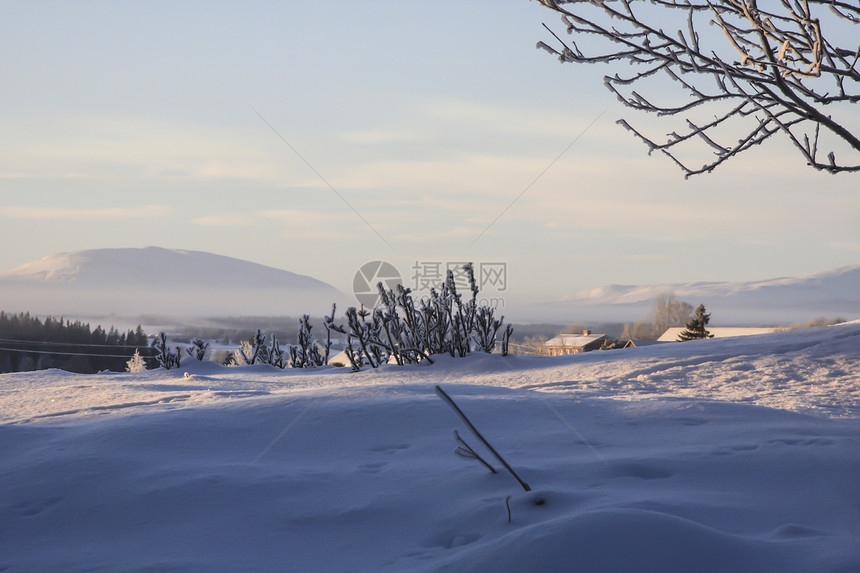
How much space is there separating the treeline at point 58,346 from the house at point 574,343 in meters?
26.9

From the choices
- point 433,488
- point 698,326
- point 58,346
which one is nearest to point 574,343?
point 698,326

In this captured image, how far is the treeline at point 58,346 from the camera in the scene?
4031 centimetres

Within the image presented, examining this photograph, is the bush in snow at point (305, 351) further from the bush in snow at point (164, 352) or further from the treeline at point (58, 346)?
the treeline at point (58, 346)

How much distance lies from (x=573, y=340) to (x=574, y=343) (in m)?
1.24

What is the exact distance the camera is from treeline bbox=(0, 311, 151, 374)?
40312 mm

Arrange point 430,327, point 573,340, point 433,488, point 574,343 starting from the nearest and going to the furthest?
point 433,488 → point 430,327 → point 574,343 → point 573,340

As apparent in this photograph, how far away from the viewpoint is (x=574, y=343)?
1890 inches

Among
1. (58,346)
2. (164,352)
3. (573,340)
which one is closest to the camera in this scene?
(164,352)

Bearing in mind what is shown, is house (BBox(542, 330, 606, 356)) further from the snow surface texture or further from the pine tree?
the snow surface texture

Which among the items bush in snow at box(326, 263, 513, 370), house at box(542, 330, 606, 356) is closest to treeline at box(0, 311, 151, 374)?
house at box(542, 330, 606, 356)

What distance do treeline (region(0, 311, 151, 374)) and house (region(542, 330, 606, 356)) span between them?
26918 mm

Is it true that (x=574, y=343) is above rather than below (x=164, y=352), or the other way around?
below

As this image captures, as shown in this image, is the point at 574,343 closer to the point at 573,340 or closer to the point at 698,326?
the point at 573,340

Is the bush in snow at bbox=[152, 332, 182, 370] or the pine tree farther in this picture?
A: the pine tree
